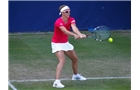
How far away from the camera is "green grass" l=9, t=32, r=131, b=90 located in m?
11.3

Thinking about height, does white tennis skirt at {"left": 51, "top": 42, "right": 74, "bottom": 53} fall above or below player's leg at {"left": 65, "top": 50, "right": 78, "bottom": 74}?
above

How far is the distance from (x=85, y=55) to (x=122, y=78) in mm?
3469

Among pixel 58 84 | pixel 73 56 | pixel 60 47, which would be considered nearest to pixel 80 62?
pixel 73 56

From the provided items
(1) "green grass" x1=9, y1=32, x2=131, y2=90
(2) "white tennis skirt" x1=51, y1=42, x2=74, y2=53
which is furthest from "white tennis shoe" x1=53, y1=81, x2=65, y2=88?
(2) "white tennis skirt" x1=51, y1=42, x2=74, y2=53

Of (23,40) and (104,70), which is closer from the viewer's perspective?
(104,70)

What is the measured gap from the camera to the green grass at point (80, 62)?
11.3m

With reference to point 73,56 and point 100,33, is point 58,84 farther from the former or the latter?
point 100,33

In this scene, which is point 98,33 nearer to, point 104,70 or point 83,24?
point 104,70

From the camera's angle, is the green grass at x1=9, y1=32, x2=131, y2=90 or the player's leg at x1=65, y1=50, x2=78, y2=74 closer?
the green grass at x1=9, y1=32, x2=131, y2=90

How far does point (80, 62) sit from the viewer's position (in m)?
14.2

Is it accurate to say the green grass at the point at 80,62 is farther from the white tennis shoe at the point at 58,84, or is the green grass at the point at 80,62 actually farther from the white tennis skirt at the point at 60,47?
the white tennis skirt at the point at 60,47

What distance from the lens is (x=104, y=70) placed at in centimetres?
1301

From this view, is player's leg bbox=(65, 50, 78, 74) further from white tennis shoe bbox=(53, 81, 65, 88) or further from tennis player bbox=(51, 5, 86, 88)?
white tennis shoe bbox=(53, 81, 65, 88)
